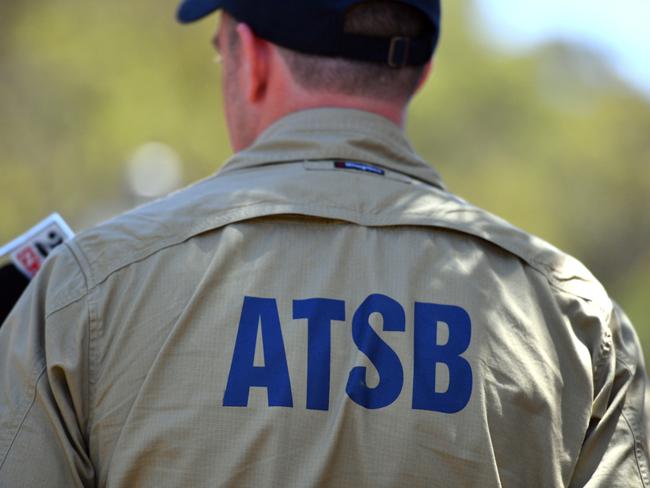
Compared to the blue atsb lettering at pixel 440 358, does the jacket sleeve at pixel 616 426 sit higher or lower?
lower

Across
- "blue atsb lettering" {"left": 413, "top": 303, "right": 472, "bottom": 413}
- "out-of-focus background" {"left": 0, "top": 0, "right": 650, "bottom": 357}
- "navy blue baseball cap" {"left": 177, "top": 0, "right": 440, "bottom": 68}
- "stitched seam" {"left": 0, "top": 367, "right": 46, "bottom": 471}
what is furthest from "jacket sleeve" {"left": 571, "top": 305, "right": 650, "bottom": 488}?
"out-of-focus background" {"left": 0, "top": 0, "right": 650, "bottom": 357}

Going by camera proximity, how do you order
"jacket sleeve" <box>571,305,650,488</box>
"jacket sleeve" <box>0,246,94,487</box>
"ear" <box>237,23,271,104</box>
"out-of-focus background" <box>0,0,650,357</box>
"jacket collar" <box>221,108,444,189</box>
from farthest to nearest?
"out-of-focus background" <box>0,0,650,357</box> → "ear" <box>237,23,271,104</box> → "jacket collar" <box>221,108,444,189</box> → "jacket sleeve" <box>571,305,650,488</box> → "jacket sleeve" <box>0,246,94,487</box>

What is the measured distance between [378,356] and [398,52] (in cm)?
86

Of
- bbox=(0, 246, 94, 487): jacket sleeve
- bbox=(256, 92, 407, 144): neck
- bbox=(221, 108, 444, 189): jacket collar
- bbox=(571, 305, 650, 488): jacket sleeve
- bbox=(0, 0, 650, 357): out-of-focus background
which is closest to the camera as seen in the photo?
bbox=(0, 246, 94, 487): jacket sleeve

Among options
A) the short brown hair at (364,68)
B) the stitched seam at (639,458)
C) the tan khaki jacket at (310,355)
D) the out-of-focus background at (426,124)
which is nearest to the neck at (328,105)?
the short brown hair at (364,68)

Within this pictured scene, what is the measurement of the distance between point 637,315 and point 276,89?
750 inches

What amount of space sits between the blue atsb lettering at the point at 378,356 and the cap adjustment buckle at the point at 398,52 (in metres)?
0.71

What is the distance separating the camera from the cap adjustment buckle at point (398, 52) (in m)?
2.68

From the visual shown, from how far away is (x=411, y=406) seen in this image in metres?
2.18

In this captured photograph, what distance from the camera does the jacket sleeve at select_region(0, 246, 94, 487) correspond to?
213 centimetres

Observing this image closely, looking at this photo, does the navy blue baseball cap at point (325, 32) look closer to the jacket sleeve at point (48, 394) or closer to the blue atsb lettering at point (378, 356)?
the blue atsb lettering at point (378, 356)

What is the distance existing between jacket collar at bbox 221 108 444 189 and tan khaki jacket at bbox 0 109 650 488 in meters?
0.11

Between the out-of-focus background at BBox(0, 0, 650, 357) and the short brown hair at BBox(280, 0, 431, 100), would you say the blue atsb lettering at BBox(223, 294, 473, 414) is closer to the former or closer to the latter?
the short brown hair at BBox(280, 0, 431, 100)

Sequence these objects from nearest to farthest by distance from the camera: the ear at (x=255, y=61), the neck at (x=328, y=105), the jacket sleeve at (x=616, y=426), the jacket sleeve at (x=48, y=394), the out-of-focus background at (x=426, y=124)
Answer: the jacket sleeve at (x=48, y=394) < the jacket sleeve at (x=616, y=426) < the neck at (x=328, y=105) < the ear at (x=255, y=61) < the out-of-focus background at (x=426, y=124)
